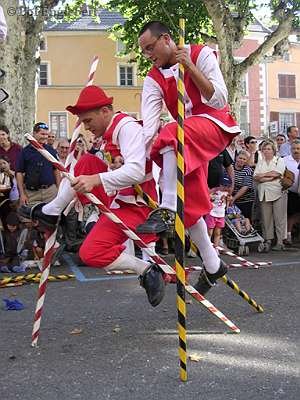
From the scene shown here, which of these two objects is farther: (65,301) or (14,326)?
(65,301)

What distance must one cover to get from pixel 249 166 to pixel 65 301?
488 cm

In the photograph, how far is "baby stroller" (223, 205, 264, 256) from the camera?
9.48 m

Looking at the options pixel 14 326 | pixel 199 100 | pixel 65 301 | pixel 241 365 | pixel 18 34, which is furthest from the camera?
pixel 18 34

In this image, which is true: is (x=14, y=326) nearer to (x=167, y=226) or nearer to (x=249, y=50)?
(x=167, y=226)

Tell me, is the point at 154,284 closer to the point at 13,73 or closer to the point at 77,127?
the point at 77,127

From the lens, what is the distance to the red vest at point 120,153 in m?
4.47

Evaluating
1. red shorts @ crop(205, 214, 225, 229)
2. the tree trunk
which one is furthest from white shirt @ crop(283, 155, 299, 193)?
the tree trunk

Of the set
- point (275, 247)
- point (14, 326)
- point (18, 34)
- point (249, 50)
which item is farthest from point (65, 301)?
point (249, 50)

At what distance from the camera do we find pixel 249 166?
1004 cm

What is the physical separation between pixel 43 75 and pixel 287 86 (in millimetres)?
21385

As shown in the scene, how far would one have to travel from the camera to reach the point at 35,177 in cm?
846

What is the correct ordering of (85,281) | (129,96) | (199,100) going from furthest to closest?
(129,96) < (85,281) < (199,100)

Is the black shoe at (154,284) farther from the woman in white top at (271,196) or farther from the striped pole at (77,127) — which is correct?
the woman in white top at (271,196)

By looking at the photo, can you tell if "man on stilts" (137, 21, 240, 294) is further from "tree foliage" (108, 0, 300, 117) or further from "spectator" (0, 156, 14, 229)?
"tree foliage" (108, 0, 300, 117)
